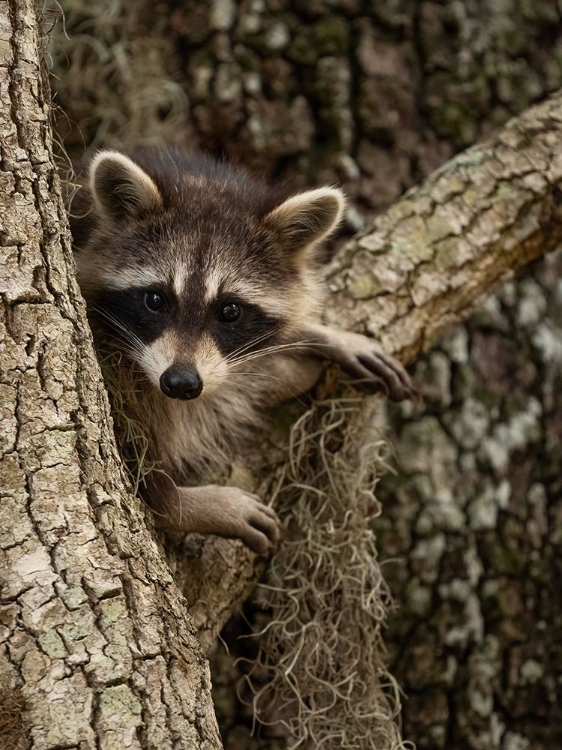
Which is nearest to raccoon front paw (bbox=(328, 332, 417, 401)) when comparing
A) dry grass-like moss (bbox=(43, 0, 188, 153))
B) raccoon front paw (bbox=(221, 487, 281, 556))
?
raccoon front paw (bbox=(221, 487, 281, 556))

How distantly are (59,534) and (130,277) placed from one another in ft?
4.06

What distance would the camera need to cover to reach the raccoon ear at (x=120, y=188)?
3.06 metres

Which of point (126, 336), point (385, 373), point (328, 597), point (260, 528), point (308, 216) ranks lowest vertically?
point (328, 597)

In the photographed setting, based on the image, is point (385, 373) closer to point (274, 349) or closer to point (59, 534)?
point (274, 349)

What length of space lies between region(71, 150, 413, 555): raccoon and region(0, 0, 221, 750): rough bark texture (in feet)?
2.11

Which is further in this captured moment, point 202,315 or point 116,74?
point 116,74

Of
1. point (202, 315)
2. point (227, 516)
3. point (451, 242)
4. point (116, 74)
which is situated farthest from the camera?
point (116, 74)

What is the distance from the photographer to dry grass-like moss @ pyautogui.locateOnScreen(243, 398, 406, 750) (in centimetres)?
328

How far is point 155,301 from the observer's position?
3.10m

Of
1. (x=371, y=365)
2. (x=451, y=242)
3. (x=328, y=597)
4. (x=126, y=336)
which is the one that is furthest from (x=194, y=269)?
(x=328, y=597)

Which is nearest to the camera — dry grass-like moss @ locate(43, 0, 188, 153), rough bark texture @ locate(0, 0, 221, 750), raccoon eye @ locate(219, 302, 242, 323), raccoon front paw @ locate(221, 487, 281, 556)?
rough bark texture @ locate(0, 0, 221, 750)

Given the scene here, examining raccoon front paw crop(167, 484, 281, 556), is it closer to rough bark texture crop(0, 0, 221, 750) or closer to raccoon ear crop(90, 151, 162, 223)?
rough bark texture crop(0, 0, 221, 750)

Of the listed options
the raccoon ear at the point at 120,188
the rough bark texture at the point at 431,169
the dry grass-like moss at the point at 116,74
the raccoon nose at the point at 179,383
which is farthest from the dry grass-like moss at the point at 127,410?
A: the dry grass-like moss at the point at 116,74

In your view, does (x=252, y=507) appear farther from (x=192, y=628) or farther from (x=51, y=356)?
(x=51, y=356)
